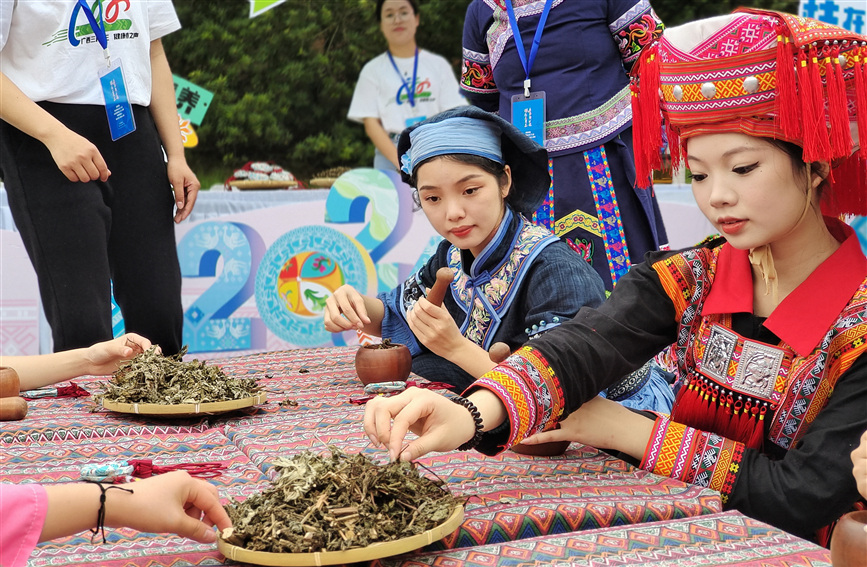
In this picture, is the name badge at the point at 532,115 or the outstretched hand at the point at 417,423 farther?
the name badge at the point at 532,115

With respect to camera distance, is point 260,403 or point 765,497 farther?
point 260,403

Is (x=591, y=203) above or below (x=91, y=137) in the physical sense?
below

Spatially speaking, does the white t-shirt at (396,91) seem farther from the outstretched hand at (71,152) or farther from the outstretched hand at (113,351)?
the outstretched hand at (113,351)

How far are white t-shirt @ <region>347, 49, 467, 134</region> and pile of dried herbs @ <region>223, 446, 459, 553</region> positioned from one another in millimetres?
5052

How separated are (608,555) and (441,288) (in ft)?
2.73

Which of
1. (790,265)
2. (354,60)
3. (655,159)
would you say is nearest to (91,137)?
(655,159)

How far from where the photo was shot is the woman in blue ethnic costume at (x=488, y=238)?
2.20 m

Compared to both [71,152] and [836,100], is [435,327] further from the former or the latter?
[71,152]

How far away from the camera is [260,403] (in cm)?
198

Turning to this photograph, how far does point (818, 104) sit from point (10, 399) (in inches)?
64.7

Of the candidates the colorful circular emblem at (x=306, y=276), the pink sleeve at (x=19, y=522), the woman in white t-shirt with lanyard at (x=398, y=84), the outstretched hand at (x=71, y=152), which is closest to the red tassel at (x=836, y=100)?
the pink sleeve at (x=19, y=522)

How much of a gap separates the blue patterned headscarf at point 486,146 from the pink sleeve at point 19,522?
1463mm

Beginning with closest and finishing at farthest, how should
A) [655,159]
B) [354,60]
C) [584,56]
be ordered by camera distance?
[655,159], [584,56], [354,60]

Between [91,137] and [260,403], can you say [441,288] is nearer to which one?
[260,403]
